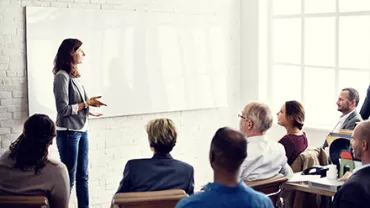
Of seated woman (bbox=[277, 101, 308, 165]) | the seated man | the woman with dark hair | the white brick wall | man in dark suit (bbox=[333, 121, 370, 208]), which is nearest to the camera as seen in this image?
man in dark suit (bbox=[333, 121, 370, 208])

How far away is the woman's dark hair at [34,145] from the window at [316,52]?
4.18 metres

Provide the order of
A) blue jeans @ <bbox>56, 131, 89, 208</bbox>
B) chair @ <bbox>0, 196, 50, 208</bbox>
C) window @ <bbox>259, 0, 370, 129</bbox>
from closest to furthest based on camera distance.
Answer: chair @ <bbox>0, 196, 50, 208</bbox>
blue jeans @ <bbox>56, 131, 89, 208</bbox>
window @ <bbox>259, 0, 370, 129</bbox>

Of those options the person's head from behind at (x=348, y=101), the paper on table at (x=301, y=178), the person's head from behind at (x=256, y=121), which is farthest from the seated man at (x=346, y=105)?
the person's head from behind at (x=256, y=121)

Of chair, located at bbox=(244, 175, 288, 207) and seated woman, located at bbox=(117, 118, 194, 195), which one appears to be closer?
seated woman, located at bbox=(117, 118, 194, 195)

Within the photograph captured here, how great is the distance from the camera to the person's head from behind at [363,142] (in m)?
3.34

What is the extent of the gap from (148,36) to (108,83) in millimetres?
748

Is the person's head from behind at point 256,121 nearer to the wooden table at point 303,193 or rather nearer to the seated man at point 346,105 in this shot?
the wooden table at point 303,193

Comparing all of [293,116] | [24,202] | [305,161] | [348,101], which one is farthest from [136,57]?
[24,202]

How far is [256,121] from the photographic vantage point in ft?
13.7

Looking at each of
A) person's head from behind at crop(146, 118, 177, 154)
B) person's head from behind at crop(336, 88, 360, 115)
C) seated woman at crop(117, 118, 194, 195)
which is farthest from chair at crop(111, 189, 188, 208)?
person's head from behind at crop(336, 88, 360, 115)

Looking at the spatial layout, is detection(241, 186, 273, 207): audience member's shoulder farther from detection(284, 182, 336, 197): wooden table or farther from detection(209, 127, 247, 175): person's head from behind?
detection(284, 182, 336, 197): wooden table

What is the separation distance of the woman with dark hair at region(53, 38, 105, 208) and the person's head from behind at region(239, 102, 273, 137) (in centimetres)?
176

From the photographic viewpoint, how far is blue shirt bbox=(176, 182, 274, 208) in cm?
249

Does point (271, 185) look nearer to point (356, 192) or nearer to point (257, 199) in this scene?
point (356, 192)
